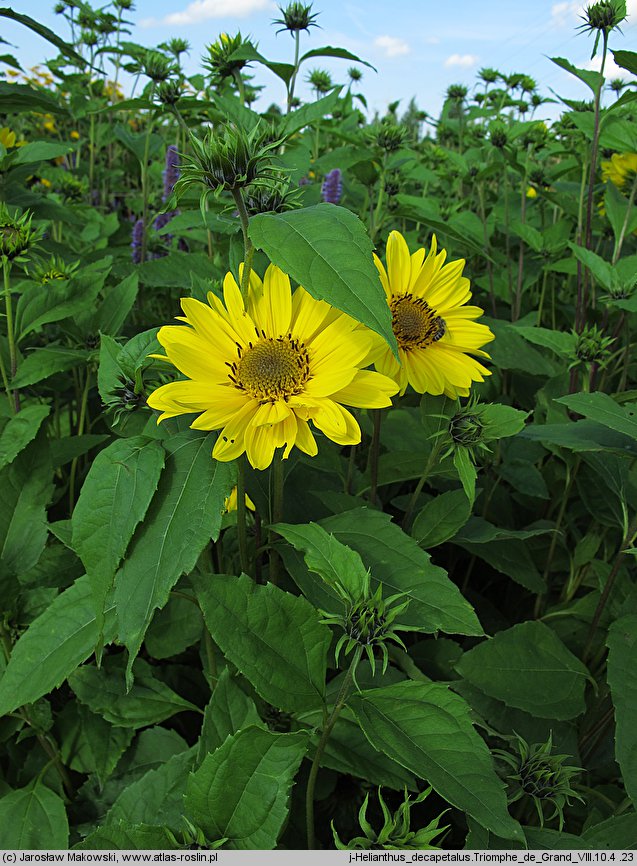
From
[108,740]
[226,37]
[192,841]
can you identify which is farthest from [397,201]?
[192,841]

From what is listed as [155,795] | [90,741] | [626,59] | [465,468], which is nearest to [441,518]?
[465,468]

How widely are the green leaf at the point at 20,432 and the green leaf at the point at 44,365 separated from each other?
0.21ft

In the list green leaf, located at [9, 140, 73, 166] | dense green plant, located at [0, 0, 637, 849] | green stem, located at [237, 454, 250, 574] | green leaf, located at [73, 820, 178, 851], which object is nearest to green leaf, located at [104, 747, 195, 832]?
dense green plant, located at [0, 0, 637, 849]

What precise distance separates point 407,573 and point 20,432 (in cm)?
80

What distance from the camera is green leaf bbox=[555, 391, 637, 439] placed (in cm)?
99

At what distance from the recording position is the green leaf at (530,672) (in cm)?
107

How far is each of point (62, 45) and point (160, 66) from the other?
0.62m

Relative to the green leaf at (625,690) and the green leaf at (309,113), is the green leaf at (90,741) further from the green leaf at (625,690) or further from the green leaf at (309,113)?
the green leaf at (309,113)

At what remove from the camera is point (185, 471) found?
847 mm

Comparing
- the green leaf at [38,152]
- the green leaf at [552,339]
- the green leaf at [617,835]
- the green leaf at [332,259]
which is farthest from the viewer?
the green leaf at [38,152]

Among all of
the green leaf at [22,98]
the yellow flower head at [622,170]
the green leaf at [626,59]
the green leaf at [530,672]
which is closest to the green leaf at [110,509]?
the green leaf at [530,672]

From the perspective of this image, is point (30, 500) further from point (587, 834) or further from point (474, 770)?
point (587, 834)

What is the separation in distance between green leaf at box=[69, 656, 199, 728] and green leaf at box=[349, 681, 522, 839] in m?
0.48

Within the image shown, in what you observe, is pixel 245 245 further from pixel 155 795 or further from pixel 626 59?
pixel 626 59
